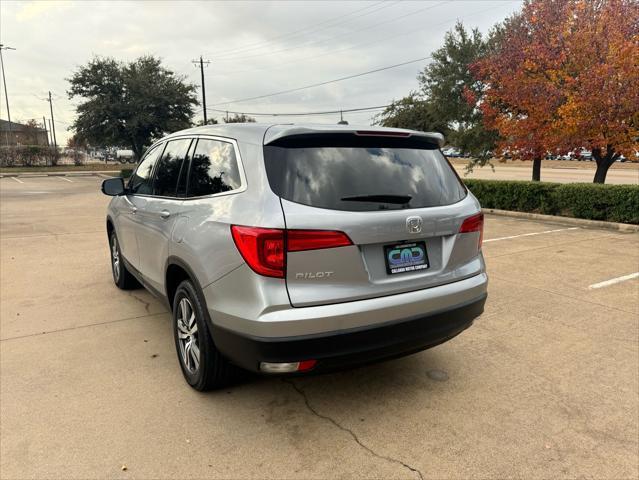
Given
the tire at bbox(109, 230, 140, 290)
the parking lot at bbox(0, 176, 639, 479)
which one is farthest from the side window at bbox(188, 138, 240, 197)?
the tire at bbox(109, 230, 140, 290)

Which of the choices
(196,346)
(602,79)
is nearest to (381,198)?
(196,346)

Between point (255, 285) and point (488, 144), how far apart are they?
48.0ft

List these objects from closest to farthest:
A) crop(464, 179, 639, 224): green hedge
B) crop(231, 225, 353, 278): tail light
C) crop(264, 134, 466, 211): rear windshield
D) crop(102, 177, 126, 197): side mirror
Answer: crop(231, 225, 353, 278): tail light
crop(264, 134, 466, 211): rear windshield
crop(102, 177, 126, 197): side mirror
crop(464, 179, 639, 224): green hedge

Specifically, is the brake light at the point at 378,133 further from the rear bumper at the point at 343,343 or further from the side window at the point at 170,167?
the side window at the point at 170,167

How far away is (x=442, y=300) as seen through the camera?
9.09 feet

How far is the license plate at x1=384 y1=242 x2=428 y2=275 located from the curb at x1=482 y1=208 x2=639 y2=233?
8403mm

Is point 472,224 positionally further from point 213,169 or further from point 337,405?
point 213,169

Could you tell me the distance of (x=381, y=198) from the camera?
8.58ft

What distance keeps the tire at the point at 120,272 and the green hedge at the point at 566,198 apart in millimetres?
9407

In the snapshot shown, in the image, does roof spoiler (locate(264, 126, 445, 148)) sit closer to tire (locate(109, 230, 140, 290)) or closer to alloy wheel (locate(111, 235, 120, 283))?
tire (locate(109, 230, 140, 290))

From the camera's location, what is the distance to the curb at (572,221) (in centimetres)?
920

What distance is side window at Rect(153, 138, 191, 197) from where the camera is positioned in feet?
11.5

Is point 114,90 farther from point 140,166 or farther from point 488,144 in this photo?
point 140,166

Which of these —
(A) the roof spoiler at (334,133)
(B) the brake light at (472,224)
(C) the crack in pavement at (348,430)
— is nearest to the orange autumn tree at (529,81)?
(B) the brake light at (472,224)
